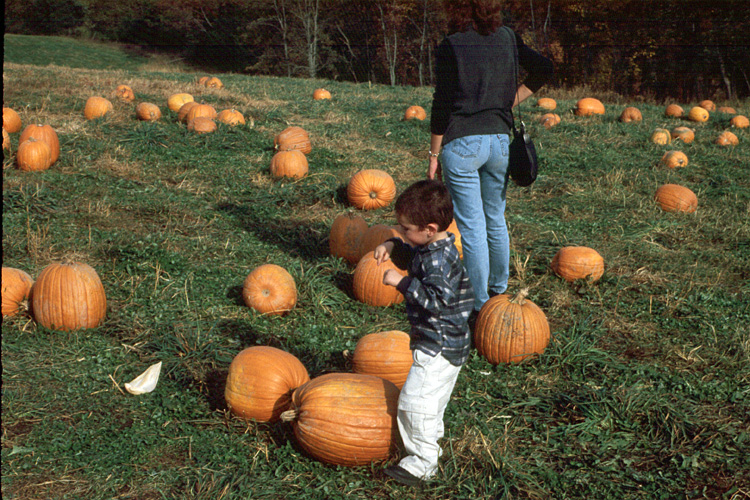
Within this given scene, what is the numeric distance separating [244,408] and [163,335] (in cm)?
110

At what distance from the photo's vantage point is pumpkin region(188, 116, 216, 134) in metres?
9.01

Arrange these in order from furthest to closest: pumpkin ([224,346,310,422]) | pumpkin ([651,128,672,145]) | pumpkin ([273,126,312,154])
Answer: pumpkin ([651,128,672,145])
pumpkin ([273,126,312,154])
pumpkin ([224,346,310,422])

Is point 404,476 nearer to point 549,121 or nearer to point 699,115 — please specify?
A: point 549,121

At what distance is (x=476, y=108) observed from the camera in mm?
3811

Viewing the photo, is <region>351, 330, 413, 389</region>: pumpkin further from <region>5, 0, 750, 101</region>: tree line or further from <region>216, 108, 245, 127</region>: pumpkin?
<region>5, 0, 750, 101</region>: tree line

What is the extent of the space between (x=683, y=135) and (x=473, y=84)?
27.9 feet

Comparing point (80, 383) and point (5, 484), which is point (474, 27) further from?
point (5, 484)

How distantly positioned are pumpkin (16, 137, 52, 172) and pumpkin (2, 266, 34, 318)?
A: 11.2ft

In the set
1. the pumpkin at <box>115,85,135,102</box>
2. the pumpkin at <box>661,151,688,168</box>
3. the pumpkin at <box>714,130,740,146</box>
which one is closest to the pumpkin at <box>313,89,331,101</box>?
the pumpkin at <box>115,85,135,102</box>

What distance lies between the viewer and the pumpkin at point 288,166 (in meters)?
7.57

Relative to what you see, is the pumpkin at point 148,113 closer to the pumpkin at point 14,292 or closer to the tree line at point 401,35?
the pumpkin at point 14,292

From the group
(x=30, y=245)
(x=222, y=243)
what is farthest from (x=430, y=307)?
(x=30, y=245)

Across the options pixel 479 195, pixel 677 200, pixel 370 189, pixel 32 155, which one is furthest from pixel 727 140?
pixel 32 155

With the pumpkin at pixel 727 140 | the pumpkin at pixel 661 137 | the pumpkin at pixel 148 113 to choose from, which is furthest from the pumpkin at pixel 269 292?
the pumpkin at pixel 727 140
